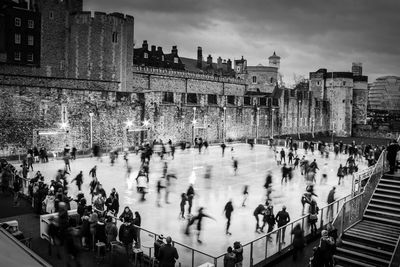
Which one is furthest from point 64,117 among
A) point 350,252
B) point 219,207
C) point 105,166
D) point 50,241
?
point 350,252

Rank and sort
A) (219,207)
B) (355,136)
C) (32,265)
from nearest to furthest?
1. (32,265)
2. (219,207)
3. (355,136)

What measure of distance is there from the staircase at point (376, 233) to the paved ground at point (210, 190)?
169cm

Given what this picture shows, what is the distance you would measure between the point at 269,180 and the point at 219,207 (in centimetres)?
217

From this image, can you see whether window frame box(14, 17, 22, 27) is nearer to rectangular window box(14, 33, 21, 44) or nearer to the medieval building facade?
rectangular window box(14, 33, 21, 44)

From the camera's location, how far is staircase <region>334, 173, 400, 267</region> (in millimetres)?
7789

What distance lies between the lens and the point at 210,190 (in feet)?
49.5

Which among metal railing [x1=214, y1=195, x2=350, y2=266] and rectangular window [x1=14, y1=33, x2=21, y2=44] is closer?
metal railing [x1=214, y1=195, x2=350, y2=266]

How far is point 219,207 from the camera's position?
1262 centimetres

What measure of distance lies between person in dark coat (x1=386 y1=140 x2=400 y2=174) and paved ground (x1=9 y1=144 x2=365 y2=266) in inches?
124

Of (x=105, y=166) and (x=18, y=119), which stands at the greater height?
(x=18, y=119)

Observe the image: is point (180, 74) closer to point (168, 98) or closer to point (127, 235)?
point (168, 98)

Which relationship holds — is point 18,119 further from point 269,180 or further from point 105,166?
point 269,180

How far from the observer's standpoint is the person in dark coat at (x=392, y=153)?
9.88 metres

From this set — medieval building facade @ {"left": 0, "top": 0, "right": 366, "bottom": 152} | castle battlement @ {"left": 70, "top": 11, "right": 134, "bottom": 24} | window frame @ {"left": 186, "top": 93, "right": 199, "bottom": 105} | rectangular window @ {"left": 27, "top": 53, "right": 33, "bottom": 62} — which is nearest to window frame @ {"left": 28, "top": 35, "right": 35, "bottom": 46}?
medieval building facade @ {"left": 0, "top": 0, "right": 366, "bottom": 152}
